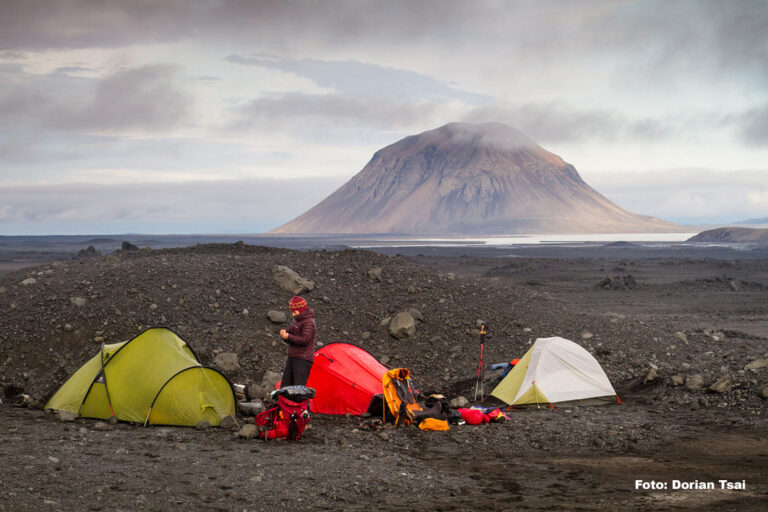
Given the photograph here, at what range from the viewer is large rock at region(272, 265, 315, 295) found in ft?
52.3

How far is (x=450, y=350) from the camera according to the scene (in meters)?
14.6

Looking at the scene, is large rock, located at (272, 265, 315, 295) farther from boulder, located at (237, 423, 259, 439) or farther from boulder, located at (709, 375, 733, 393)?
boulder, located at (709, 375, 733, 393)

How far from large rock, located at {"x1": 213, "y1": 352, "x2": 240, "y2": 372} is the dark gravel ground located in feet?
0.47

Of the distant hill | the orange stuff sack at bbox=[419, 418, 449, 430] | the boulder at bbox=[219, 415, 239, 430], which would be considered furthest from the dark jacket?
the distant hill

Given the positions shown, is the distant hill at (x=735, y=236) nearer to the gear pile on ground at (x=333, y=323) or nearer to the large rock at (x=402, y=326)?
the gear pile on ground at (x=333, y=323)

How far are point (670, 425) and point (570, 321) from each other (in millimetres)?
6196

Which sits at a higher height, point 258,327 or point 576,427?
point 258,327

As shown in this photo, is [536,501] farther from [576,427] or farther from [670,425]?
[670,425]

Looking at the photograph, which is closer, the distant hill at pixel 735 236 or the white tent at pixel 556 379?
the white tent at pixel 556 379

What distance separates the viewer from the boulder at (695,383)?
11711mm

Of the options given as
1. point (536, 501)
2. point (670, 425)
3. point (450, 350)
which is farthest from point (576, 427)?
point (450, 350)

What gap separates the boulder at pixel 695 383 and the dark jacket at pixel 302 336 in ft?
23.1

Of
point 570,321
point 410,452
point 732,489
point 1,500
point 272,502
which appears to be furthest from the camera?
point 570,321

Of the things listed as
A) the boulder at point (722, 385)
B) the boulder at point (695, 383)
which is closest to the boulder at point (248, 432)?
the boulder at point (695, 383)
